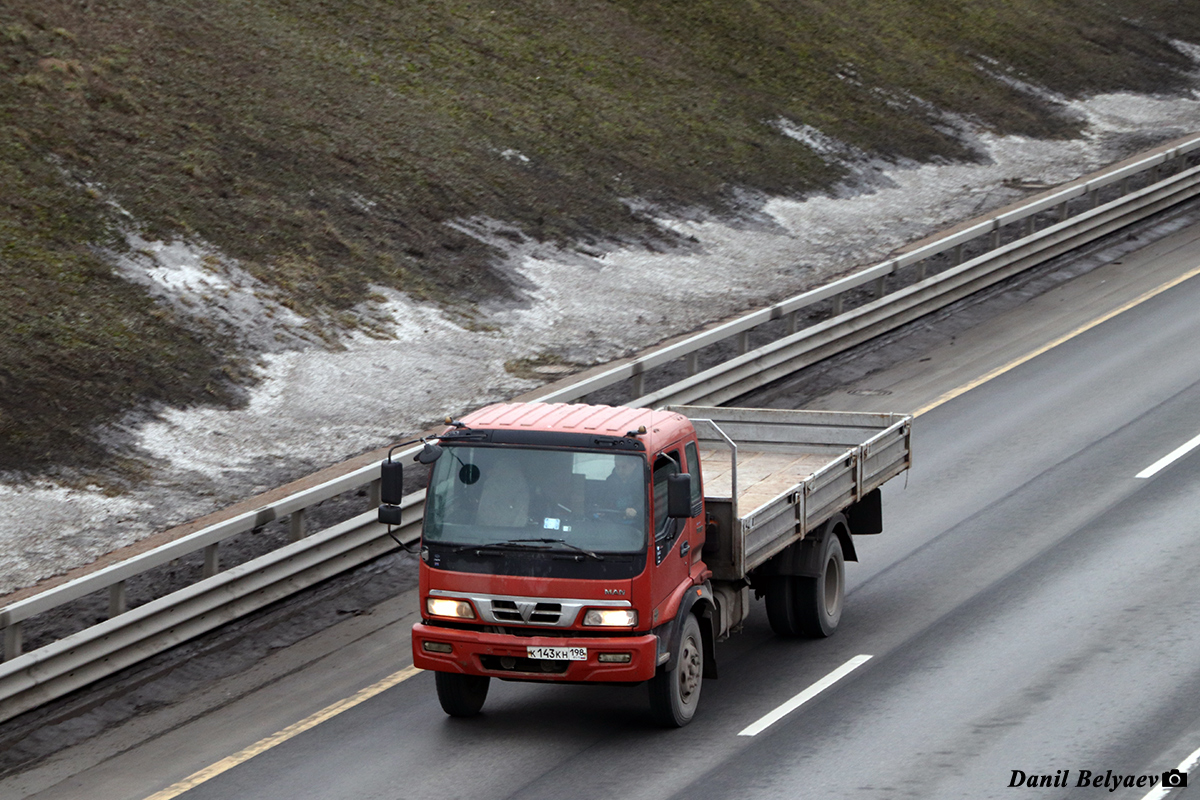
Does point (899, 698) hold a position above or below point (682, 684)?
below

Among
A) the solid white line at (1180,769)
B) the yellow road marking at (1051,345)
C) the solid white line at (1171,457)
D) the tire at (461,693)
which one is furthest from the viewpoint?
the yellow road marking at (1051,345)

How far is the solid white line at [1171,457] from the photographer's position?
15.8 m

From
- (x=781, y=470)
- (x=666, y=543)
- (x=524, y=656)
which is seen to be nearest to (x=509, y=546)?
(x=524, y=656)

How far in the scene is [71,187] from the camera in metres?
19.7

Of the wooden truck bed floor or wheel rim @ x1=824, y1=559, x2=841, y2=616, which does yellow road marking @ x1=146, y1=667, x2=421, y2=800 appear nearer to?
the wooden truck bed floor

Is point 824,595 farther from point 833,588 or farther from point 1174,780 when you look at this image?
point 1174,780

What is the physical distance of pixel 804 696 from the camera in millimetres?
11023

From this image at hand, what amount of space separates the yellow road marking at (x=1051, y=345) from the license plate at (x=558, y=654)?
9.22 m

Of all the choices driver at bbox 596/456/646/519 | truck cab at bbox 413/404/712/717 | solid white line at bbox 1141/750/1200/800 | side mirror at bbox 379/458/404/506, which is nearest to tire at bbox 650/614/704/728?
truck cab at bbox 413/404/712/717

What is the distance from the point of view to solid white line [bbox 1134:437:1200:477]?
15.8m

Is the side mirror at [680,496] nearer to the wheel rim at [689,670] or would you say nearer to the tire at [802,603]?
the wheel rim at [689,670]

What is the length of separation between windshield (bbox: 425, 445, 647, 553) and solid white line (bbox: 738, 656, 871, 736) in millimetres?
1625

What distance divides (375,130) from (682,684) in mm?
15915

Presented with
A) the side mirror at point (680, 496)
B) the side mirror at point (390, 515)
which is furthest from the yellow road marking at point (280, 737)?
the side mirror at point (680, 496)
